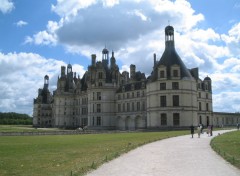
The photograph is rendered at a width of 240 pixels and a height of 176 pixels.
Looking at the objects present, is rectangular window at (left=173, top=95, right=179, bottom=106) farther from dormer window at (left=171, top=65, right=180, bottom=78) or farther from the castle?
dormer window at (left=171, top=65, right=180, bottom=78)

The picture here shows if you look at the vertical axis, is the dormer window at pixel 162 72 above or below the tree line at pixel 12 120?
above

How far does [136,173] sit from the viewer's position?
12.4 meters

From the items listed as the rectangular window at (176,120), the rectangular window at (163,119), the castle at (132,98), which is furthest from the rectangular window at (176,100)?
the rectangular window at (163,119)

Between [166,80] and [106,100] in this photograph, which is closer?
[166,80]

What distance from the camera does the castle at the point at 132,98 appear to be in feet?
220

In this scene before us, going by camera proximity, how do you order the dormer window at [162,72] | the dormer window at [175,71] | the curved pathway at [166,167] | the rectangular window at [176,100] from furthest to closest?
the dormer window at [162,72] < the dormer window at [175,71] < the rectangular window at [176,100] < the curved pathway at [166,167]

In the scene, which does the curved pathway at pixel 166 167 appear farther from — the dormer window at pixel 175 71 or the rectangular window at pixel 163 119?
the dormer window at pixel 175 71

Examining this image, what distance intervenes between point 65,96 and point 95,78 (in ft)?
76.4

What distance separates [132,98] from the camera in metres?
82.2

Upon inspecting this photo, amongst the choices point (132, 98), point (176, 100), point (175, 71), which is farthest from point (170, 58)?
point (132, 98)

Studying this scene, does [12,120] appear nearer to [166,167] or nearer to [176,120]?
[176,120]

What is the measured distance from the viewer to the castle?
67062 mm

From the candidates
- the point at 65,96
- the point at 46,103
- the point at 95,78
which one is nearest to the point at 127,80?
the point at 95,78

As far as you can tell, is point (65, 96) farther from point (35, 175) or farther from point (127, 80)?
point (35, 175)
